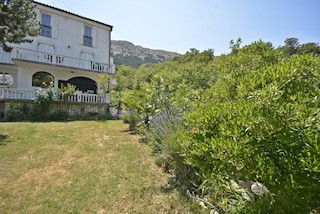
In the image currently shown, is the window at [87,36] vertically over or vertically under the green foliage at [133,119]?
over

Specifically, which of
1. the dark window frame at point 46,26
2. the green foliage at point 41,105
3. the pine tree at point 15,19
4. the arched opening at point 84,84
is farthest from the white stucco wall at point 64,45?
the pine tree at point 15,19

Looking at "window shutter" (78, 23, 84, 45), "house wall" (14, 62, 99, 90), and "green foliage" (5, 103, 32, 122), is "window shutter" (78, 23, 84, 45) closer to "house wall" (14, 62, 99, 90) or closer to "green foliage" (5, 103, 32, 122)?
"house wall" (14, 62, 99, 90)

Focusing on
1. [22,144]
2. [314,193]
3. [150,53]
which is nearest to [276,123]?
[314,193]

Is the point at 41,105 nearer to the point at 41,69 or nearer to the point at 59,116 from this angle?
the point at 59,116

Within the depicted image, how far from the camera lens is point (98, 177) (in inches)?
193

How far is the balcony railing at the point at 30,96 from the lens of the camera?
517 inches

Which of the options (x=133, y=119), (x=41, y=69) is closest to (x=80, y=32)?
(x=41, y=69)

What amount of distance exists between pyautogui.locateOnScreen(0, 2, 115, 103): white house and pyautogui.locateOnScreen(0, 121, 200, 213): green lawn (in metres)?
8.92

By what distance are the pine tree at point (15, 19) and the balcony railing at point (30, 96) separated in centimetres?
379

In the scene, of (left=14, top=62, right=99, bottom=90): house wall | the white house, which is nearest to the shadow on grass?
the white house

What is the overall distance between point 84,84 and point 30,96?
20.3 feet

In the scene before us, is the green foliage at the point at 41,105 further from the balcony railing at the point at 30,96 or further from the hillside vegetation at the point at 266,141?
the hillside vegetation at the point at 266,141

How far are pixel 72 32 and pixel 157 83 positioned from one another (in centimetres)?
1664

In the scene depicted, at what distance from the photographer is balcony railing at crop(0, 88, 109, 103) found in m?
13.1
